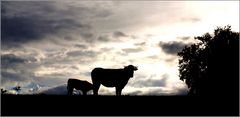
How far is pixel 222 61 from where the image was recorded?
49.8 m

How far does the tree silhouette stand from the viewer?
47312 millimetres

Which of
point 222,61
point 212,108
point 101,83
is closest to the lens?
point 212,108

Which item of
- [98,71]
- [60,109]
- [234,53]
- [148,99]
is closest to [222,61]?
[234,53]

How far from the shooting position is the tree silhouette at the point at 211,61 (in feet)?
155

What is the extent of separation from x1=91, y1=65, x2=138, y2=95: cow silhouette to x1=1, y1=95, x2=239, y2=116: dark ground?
12320mm

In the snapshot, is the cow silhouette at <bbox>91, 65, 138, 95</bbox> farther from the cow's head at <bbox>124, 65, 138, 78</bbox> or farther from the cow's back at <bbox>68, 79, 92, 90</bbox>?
the cow's back at <bbox>68, 79, 92, 90</bbox>

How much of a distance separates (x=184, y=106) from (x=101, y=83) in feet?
49.3

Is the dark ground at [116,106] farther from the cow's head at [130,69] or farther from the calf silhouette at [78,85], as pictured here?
the calf silhouette at [78,85]

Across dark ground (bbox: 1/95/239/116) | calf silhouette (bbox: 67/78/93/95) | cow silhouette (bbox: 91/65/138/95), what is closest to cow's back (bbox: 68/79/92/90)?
calf silhouette (bbox: 67/78/93/95)

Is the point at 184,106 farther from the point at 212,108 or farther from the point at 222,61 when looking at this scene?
the point at 222,61

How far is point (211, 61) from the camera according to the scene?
51875 mm

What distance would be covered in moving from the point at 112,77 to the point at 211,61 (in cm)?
2578

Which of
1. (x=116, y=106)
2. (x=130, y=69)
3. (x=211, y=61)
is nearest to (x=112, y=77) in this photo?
(x=130, y=69)

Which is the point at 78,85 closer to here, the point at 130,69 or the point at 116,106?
the point at 130,69
